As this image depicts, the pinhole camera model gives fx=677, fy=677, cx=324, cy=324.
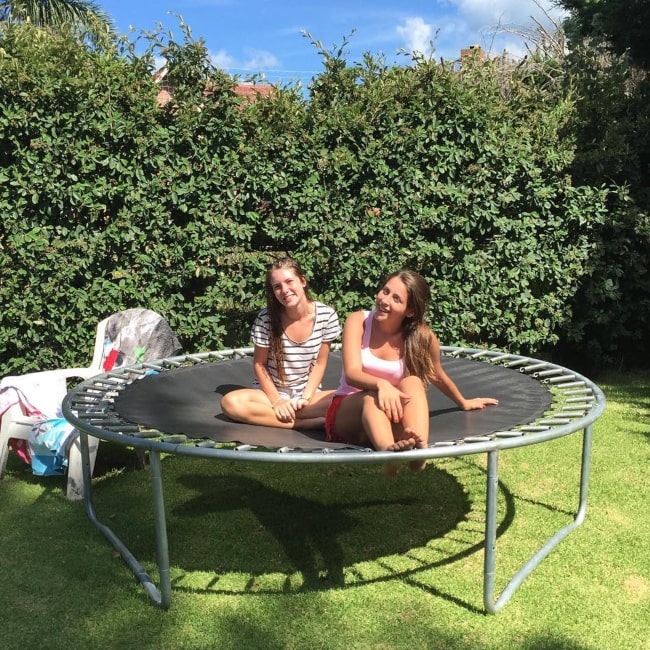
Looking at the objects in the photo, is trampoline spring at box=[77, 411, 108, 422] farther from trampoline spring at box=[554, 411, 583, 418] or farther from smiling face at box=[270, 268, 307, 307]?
trampoline spring at box=[554, 411, 583, 418]

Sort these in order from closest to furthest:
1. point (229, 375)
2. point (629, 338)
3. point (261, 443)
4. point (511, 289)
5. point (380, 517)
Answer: point (261, 443)
point (380, 517)
point (229, 375)
point (511, 289)
point (629, 338)

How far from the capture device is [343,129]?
4.28 m

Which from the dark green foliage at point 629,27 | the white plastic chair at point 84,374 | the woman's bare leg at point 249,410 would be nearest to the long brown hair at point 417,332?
the woman's bare leg at point 249,410

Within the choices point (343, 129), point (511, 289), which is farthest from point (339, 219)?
point (511, 289)

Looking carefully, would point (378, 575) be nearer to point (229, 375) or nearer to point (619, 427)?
point (229, 375)

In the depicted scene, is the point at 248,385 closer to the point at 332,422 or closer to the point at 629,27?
the point at 332,422

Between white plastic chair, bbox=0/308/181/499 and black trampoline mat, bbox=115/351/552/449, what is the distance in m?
0.46

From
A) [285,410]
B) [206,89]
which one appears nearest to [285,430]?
[285,410]

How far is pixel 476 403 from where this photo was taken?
2578 millimetres

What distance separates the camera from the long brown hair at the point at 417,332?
92.2 inches

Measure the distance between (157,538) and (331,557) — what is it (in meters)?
0.71

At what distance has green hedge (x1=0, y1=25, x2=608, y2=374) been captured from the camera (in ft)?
Answer: 12.8

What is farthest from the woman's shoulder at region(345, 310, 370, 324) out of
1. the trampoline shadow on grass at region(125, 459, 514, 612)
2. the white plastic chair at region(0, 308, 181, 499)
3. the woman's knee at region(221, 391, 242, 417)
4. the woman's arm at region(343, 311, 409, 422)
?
the white plastic chair at region(0, 308, 181, 499)

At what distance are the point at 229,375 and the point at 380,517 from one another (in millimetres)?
975
